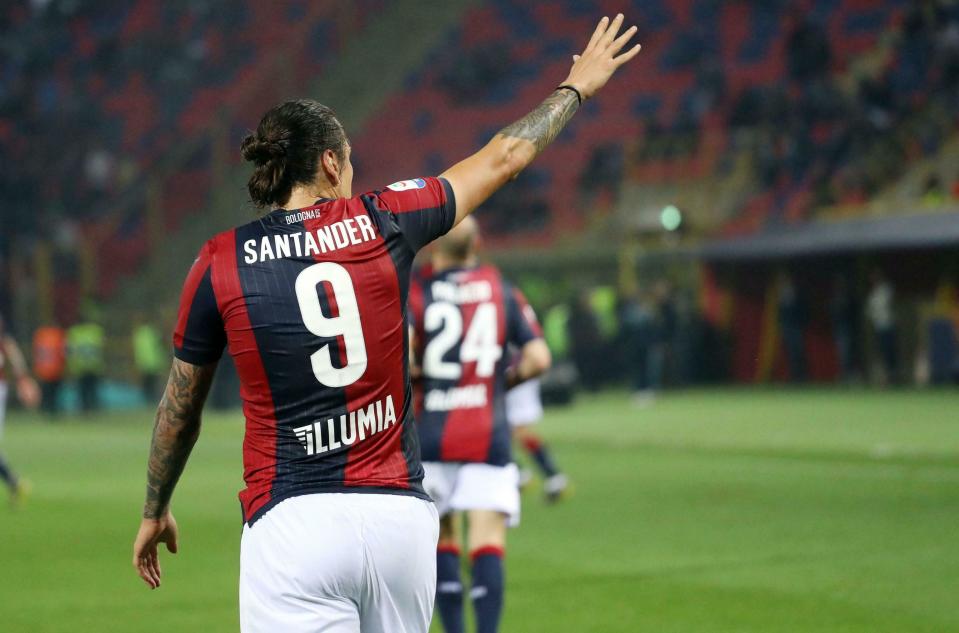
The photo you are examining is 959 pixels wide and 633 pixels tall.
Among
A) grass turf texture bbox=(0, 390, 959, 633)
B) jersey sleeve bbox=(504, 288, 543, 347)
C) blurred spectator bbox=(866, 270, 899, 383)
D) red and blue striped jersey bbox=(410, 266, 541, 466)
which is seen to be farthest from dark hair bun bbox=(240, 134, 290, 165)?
blurred spectator bbox=(866, 270, 899, 383)

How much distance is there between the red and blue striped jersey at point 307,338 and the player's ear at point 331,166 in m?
0.07

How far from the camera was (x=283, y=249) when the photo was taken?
344cm

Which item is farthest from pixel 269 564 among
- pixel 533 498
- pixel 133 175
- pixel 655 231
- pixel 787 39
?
pixel 133 175

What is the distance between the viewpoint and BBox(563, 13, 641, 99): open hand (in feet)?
12.6

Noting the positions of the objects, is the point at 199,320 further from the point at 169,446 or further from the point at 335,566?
the point at 335,566

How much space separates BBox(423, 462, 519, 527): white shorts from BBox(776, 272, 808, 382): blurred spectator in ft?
70.0

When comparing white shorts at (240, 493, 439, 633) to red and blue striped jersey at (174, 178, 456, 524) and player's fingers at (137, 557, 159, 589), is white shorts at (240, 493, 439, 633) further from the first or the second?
player's fingers at (137, 557, 159, 589)

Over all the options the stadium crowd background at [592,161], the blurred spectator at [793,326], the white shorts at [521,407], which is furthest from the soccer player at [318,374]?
the blurred spectator at [793,326]

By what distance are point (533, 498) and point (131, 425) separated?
12794 millimetres

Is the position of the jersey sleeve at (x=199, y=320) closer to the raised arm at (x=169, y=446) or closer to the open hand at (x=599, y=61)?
the raised arm at (x=169, y=446)

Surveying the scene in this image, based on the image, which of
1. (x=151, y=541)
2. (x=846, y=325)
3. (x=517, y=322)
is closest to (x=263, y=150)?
(x=151, y=541)

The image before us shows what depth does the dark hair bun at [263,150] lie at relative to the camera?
11.4 ft

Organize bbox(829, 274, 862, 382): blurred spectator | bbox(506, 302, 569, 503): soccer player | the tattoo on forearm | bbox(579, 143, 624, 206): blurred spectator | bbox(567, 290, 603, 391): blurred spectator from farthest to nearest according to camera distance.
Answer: bbox(579, 143, 624, 206): blurred spectator, bbox(567, 290, 603, 391): blurred spectator, bbox(829, 274, 862, 382): blurred spectator, bbox(506, 302, 569, 503): soccer player, the tattoo on forearm

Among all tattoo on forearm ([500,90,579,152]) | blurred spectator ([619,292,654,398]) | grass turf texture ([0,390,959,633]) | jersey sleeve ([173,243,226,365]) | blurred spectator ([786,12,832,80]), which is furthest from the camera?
blurred spectator ([786,12,832,80])
